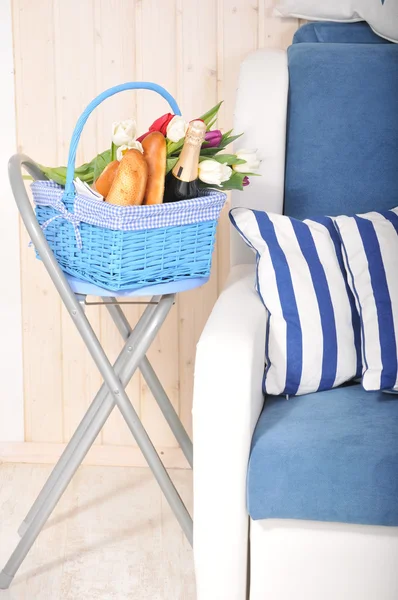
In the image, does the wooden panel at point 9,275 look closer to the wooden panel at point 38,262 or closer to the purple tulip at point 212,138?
the wooden panel at point 38,262

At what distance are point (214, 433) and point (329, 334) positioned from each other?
36 cm

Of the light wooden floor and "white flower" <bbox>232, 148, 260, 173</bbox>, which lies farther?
the light wooden floor

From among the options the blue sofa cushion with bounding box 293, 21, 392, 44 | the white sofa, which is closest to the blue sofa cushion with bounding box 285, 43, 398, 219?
the blue sofa cushion with bounding box 293, 21, 392, 44

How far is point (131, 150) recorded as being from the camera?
4.89 ft

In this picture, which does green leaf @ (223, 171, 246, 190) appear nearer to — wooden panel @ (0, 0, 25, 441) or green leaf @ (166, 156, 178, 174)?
green leaf @ (166, 156, 178, 174)

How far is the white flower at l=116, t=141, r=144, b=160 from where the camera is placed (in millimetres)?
1521

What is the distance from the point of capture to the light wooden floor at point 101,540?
5.66 feet

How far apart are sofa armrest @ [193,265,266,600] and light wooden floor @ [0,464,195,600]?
0.36 m

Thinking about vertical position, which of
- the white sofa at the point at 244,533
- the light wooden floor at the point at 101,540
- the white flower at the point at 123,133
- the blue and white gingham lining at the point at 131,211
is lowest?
the light wooden floor at the point at 101,540

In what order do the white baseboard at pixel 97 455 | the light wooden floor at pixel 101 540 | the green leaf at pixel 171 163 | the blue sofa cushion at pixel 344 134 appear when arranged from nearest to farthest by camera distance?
the green leaf at pixel 171 163, the light wooden floor at pixel 101 540, the blue sofa cushion at pixel 344 134, the white baseboard at pixel 97 455

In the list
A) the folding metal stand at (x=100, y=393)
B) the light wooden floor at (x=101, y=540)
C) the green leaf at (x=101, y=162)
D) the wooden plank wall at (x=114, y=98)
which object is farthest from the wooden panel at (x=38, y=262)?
the green leaf at (x=101, y=162)

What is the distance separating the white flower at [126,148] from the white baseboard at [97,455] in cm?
104

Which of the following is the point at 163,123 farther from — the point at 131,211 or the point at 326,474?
the point at 326,474

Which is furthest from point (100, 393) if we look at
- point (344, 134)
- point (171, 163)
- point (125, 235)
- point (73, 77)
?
point (73, 77)
